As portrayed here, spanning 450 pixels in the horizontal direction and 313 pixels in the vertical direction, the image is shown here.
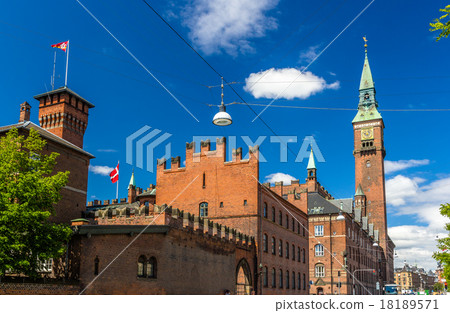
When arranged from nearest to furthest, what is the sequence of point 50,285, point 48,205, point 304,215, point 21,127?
point 50,285, point 48,205, point 21,127, point 304,215

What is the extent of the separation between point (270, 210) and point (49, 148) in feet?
67.4

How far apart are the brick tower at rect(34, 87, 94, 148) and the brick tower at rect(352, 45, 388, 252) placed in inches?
2835

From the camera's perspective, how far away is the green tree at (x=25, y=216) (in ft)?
70.2

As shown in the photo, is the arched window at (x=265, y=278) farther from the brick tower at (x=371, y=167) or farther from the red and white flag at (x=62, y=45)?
the brick tower at (x=371, y=167)

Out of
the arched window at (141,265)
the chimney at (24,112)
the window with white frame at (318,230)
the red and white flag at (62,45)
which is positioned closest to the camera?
the arched window at (141,265)

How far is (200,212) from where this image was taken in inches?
1631

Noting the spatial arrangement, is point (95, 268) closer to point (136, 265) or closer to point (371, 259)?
point (136, 265)

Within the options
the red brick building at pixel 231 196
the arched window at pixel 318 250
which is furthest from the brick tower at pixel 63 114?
the arched window at pixel 318 250

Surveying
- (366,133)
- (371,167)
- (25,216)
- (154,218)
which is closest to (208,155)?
(154,218)

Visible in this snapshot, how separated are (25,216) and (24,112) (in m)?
18.7

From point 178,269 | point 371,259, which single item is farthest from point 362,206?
point 178,269

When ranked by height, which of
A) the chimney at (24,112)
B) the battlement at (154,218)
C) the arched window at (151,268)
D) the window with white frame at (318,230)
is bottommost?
the arched window at (151,268)

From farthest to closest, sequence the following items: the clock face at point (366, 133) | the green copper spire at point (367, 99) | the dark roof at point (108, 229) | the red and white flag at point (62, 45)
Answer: the green copper spire at point (367, 99)
the clock face at point (366, 133)
the red and white flag at point (62, 45)
the dark roof at point (108, 229)

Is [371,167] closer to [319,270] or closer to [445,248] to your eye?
[319,270]
